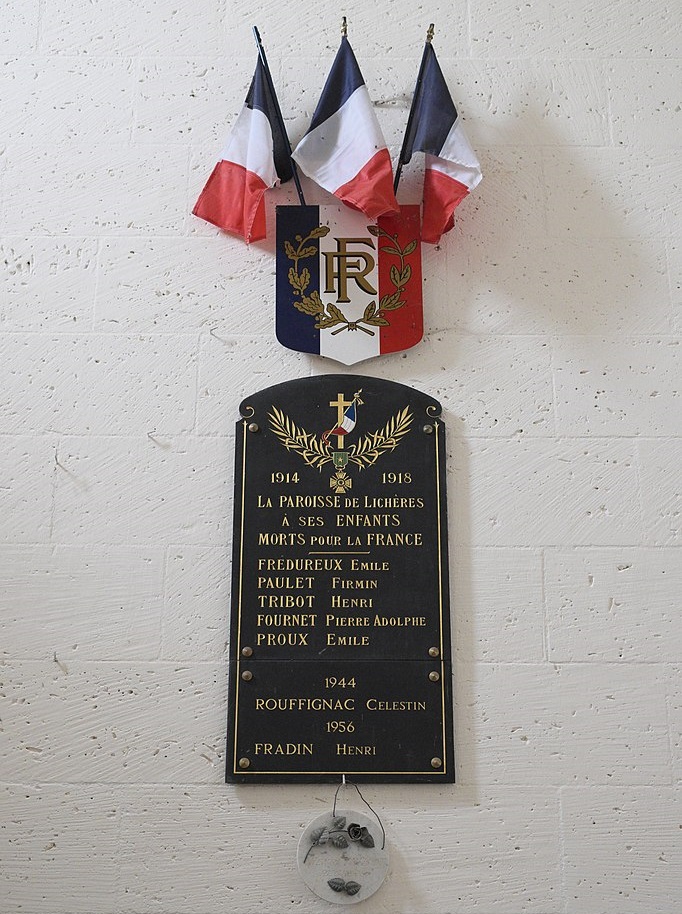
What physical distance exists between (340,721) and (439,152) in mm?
1390

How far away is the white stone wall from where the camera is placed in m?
1.95

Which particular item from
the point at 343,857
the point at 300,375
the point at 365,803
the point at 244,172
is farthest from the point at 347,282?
the point at 343,857

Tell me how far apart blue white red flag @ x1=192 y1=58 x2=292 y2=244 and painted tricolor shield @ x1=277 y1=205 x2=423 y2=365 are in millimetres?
95

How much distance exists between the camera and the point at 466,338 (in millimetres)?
2256

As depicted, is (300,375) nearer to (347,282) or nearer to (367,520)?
(347,282)

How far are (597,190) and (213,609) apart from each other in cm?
148

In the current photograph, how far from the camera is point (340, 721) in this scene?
6.53ft

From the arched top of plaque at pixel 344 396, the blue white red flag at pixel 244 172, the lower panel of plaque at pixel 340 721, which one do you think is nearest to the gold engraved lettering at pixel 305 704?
the lower panel of plaque at pixel 340 721

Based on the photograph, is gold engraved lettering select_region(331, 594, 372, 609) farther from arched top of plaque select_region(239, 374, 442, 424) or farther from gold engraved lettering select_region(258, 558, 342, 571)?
arched top of plaque select_region(239, 374, 442, 424)

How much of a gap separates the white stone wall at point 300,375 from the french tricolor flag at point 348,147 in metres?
0.15

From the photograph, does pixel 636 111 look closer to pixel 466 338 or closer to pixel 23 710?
pixel 466 338

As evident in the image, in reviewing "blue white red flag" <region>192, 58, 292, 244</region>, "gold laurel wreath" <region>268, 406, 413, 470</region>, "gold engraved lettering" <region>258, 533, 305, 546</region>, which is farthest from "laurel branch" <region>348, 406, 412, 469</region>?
"blue white red flag" <region>192, 58, 292, 244</region>

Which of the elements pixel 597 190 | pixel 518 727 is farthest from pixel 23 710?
pixel 597 190

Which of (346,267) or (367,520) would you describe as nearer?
(367,520)
